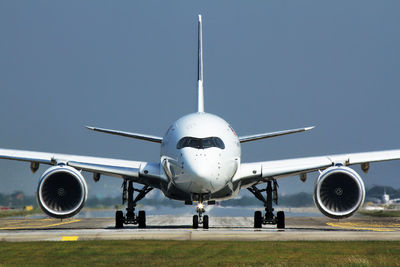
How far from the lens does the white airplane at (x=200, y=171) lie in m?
25.0

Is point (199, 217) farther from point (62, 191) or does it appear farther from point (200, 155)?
point (62, 191)

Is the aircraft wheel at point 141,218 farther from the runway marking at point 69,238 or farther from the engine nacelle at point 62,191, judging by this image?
the runway marking at point 69,238

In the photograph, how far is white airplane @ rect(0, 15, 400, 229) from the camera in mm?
25047

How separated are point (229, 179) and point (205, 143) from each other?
1.86 metres

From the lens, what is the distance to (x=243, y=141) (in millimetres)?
29312

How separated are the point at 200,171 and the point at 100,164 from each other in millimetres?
5628

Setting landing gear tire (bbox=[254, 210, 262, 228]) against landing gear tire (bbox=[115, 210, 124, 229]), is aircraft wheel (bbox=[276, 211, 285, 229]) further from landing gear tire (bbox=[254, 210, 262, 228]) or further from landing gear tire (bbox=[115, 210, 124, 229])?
landing gear tire (bbox=[115, 210, 124, 229])

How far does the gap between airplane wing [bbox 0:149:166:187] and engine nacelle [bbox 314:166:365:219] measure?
6192mm

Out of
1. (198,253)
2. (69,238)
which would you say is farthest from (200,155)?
(198,253)

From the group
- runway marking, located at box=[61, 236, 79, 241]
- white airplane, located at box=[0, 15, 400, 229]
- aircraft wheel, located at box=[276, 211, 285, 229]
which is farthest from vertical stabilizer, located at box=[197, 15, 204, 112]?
runway marking, located at box=[61, 236, 79, 241]

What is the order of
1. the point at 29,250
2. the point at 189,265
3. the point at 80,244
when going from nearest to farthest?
the point at 189,265 → the point at 29,250 → the point at 80,244

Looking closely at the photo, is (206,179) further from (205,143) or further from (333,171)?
(333,171)

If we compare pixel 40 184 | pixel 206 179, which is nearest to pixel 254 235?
pixel 206 179

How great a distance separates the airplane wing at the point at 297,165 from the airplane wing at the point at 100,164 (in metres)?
3.40
